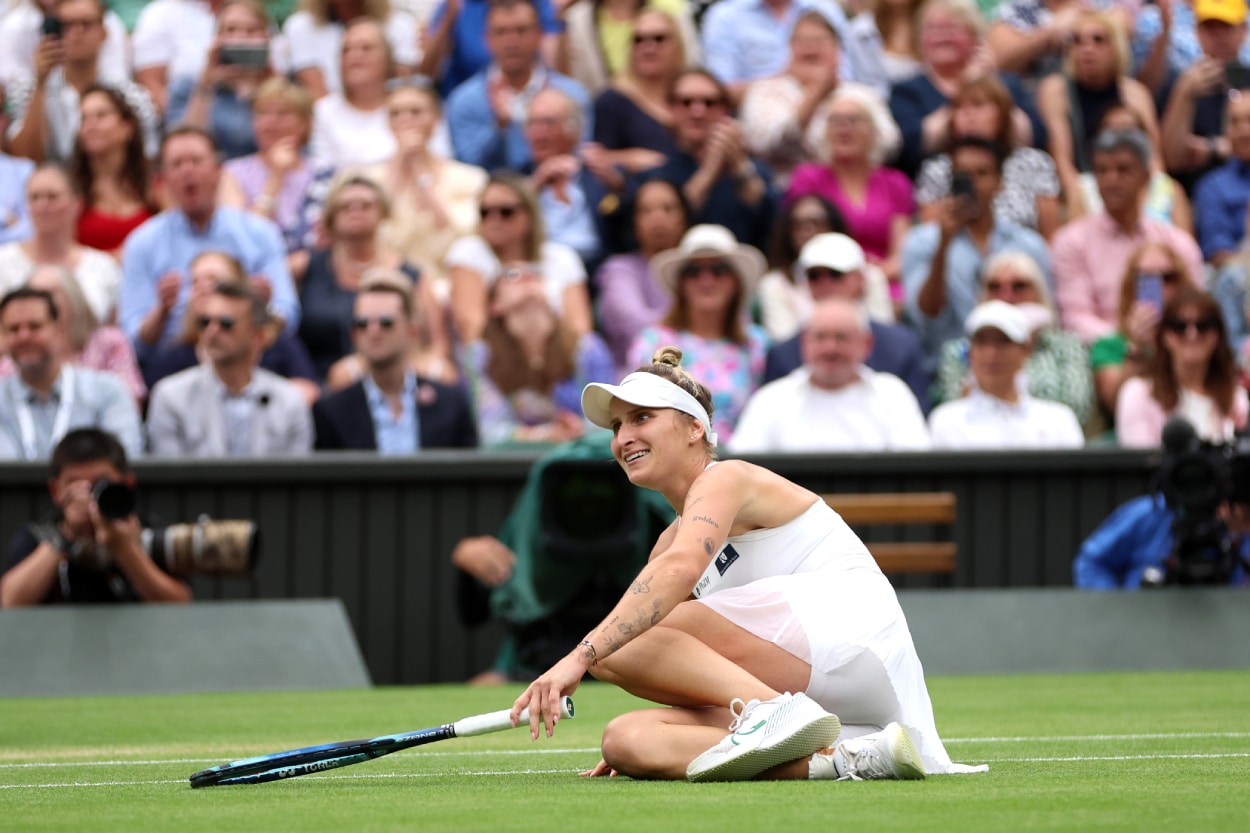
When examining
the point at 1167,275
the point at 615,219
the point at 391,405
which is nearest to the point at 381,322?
the point at 391,405

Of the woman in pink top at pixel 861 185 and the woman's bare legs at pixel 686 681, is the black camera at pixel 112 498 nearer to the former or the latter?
the woman's bare legs at pixel 686 681

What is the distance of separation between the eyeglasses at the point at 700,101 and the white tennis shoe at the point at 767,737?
28.2ft

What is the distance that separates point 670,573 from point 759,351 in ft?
23.1

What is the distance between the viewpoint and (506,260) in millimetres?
12539

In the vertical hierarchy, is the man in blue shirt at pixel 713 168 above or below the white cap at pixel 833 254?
above

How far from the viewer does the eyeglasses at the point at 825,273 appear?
1200 centimetres

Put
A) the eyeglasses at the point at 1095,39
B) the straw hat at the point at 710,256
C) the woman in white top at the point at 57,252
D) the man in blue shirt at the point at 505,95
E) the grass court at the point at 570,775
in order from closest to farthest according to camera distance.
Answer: the grass court at the point at 570,775 → the straw hat at the point at 710,256 → the woman in white top at the point at 57,252 → the man in blue shirt at the point at 505,95 → the eyeglasses at the point at 1095,39

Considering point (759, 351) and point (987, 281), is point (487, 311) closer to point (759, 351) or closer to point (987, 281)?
point (759, 351)

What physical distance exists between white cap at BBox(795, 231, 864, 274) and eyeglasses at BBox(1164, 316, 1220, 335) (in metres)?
1.82

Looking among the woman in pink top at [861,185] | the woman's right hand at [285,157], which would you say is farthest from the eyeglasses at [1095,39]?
the woman's right hand at [285,157]

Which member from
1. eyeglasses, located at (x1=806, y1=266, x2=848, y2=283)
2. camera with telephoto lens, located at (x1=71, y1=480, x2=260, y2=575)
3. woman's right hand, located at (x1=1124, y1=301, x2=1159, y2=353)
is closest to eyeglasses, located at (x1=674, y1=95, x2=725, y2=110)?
eyeglasses, located at (x1=806, y1=266, x2=848, y2=283)

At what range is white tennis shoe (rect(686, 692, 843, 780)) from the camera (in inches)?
202

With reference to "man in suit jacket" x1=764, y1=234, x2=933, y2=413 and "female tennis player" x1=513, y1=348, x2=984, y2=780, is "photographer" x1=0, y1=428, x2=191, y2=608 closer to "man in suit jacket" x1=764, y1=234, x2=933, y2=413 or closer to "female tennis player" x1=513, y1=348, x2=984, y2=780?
"man in suit jacket" x1=764, y1=234, x2=933, y2=413

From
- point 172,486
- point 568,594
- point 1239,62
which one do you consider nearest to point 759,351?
point 568,594
